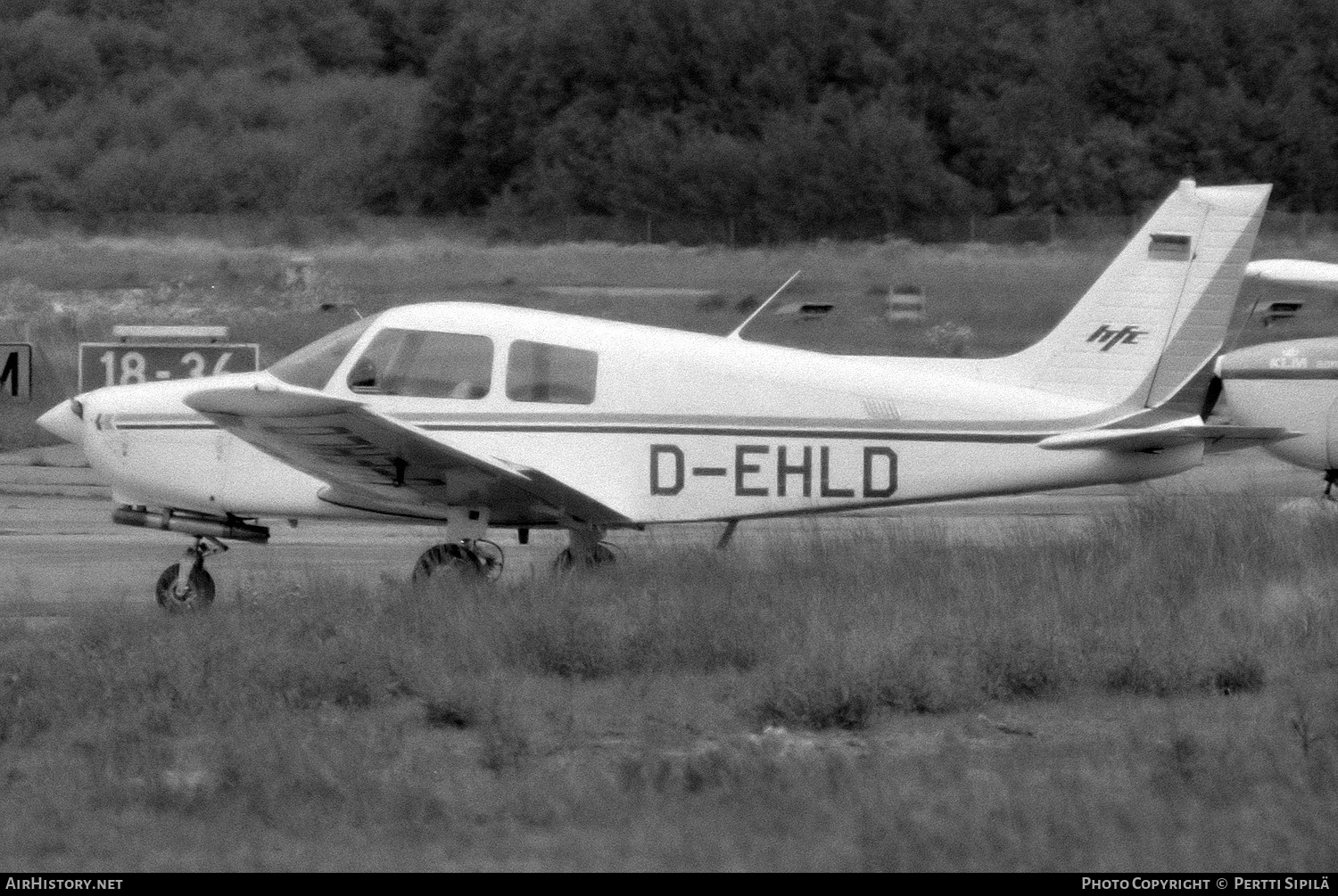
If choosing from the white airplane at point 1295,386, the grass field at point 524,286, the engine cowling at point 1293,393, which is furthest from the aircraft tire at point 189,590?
the grass field at point 524,286

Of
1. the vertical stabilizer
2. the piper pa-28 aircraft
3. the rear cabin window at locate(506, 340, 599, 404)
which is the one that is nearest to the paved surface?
the piper pa-28 aircraft

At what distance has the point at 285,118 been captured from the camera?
2766 inches

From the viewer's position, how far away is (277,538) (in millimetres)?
15234

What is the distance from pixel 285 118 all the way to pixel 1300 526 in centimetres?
6225

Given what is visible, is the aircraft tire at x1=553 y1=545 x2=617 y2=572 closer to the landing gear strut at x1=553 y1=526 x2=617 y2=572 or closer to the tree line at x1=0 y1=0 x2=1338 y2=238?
the landing gear strut at x1=553 y1=526 x2=617 y2=572

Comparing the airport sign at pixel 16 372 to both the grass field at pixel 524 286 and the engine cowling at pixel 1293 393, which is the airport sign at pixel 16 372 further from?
the engine cowling at pixel 1293 393

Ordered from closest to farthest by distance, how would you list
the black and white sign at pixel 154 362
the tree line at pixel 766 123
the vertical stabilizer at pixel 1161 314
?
the vertical stabilizer at pixel 1161 314 → the black and white sign at pixel 154 362 → the tree line at pixel 766 123

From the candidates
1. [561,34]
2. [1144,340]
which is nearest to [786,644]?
[1144,340]

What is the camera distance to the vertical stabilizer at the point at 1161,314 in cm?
1138

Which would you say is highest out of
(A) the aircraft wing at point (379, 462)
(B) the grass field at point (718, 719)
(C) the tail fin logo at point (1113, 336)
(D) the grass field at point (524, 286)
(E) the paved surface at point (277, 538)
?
(D) the grass field at point (524, 286)

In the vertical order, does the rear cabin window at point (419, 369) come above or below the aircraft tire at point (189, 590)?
above

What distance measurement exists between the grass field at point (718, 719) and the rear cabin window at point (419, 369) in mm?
1326

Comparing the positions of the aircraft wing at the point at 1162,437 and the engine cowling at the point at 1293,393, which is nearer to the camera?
the aircraft wing at the point at 1162,437

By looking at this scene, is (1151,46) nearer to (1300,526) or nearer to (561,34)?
(561,34)
